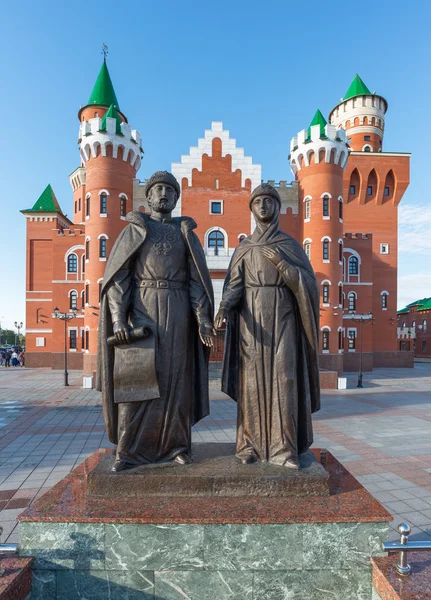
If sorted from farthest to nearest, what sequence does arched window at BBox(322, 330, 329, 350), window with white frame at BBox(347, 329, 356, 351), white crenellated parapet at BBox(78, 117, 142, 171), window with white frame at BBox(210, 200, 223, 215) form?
window with white frame at BBox(347, 329, 356, 351)
window with white frame at BBox(210, 200, 223, 215)
arched window at BBox(322, 330, 329, 350)
white crenellated parapet at BBox(78, 117, 142, 171)

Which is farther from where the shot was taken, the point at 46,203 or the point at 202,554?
the point at 46,203

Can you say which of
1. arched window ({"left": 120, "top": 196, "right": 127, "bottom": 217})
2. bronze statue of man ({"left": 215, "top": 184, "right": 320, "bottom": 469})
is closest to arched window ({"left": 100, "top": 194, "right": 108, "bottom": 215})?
arched window ({"left": 120, "top": 196, "right": 127, "bottom": 217})

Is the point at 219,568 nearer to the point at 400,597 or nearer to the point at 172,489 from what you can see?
the point at 172,489

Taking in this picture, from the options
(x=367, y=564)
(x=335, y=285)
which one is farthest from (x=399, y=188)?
(x=367, y=564)

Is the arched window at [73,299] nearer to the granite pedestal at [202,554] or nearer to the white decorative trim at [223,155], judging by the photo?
the white decorative trim at [223,155]

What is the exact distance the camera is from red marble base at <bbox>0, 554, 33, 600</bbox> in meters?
2.39

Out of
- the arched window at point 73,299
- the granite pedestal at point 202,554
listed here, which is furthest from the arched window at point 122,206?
the granite pedestal at point 202,554

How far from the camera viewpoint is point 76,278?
2916 cm

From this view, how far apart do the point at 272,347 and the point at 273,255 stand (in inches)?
33.8

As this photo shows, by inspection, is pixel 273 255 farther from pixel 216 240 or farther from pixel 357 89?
pixel 357 89

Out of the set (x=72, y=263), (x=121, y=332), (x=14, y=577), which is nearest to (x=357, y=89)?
(x=72, y=263)

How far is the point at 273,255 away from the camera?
3.37m

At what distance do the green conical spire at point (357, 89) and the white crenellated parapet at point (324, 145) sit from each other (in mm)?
16493

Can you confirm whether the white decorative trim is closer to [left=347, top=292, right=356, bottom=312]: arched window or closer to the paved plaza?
[left=347, top=292, right=356, bottom=312]: arched window
